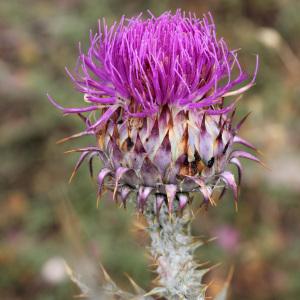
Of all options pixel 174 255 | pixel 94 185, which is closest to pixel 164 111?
pixel 174 255

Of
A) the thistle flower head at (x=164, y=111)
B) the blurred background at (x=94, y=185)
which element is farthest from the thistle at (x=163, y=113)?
the blurred background at (x=94, y=185)

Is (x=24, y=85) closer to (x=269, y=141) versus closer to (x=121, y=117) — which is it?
(x=269, y=141)

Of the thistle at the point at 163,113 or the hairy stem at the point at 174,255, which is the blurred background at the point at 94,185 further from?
the thistle at the point at 163,113

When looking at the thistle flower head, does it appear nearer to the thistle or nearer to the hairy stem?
the thistle

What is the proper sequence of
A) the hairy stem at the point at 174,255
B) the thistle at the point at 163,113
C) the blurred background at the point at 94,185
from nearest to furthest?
the thistle at the point at 163,113
the hairy stem at the point at 174,255
the blurred background at the point at 94,185

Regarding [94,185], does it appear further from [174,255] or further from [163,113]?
[163,113]

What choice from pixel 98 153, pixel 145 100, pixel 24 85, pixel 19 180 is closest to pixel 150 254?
pixel 98 153
